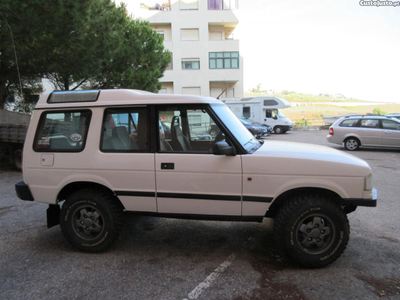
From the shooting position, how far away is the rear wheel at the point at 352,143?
13.8 m

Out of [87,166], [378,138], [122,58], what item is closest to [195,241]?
[87,166]

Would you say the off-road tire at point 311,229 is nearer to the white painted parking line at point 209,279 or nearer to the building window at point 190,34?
the white painted parking line at point 209,279

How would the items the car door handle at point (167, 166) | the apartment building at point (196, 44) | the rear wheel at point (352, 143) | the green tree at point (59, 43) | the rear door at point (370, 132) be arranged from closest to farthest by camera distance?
the car door handle at point (167, 166)
the green tree at point (59, 43)
the rear door at point (370, 132)
the rear wheel at point (352, 143)
the apartment building at point (196, 44)

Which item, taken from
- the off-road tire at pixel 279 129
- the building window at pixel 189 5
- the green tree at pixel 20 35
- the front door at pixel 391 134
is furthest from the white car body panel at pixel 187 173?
the building window at pixel 189 5

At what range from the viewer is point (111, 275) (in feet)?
10.9

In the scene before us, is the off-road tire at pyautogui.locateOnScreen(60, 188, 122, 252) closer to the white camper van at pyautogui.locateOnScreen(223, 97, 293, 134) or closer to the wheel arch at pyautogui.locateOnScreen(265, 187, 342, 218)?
the wheel arch at pyautogui.locateOnScreen(265, 187, 342, 218)

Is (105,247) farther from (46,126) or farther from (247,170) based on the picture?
(247,170)

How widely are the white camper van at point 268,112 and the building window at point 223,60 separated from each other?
1189 centimetres

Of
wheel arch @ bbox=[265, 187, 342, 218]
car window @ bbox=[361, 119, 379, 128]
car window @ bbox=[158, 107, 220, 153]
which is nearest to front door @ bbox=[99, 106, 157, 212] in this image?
car window @ bbox=[158, 107, 220, 153]

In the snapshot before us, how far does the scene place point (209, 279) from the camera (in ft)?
10.6

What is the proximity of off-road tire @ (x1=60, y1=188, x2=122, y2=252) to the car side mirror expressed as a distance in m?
1.49

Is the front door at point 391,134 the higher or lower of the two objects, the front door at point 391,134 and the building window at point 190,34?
the lower

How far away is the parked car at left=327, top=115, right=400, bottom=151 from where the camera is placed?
1324 cm

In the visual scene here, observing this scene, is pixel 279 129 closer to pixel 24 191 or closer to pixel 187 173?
pixel 187 173
